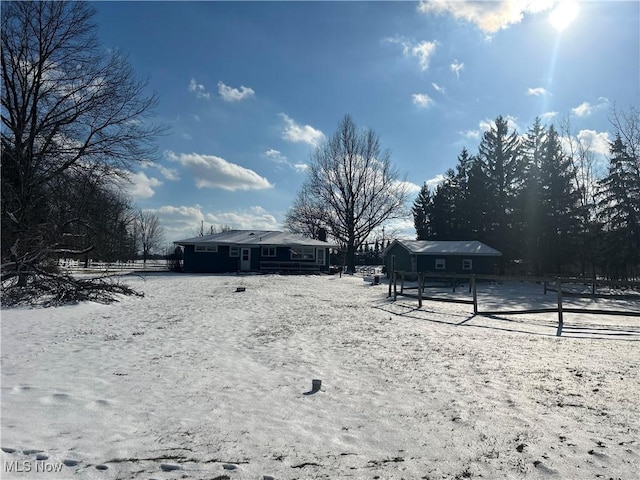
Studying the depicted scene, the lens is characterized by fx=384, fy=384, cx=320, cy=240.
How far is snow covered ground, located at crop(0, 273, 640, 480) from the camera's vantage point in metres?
3.35

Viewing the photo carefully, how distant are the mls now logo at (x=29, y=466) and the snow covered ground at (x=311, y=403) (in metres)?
0.01

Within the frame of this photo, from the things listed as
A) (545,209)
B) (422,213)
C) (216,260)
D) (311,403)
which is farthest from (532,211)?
(311,403)

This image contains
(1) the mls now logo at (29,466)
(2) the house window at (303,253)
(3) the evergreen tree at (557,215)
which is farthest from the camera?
(2) the house window at (303,253)

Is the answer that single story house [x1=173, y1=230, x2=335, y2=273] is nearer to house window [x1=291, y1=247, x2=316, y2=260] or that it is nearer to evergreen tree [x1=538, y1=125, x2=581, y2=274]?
house window [x1=291, y1=247, x2=316, y2=260]

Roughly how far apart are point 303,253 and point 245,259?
225 inches

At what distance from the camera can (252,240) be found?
37406 mm

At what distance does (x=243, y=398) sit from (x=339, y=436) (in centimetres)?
154

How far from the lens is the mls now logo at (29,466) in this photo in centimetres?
312

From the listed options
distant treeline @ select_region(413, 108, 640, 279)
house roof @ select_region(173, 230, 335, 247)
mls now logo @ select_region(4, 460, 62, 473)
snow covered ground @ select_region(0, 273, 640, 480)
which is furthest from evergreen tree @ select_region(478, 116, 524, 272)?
mls now logo @ select_region(4, 460, 62, 473)

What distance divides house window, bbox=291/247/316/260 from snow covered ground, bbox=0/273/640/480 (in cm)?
2829

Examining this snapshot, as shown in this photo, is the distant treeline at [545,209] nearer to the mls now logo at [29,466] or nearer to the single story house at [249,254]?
the single story house at [249,254]

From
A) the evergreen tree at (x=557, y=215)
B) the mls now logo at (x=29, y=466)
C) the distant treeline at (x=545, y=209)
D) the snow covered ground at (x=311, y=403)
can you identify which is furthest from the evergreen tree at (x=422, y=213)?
the mls now logo at (x=29, y=466)

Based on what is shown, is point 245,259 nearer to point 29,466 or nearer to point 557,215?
point 557,215

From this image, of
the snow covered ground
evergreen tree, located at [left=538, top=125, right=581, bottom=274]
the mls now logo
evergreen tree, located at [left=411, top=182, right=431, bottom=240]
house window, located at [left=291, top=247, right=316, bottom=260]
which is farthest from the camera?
evergreen tree, located at [left=411, top=182, right=431, bottom=240]
